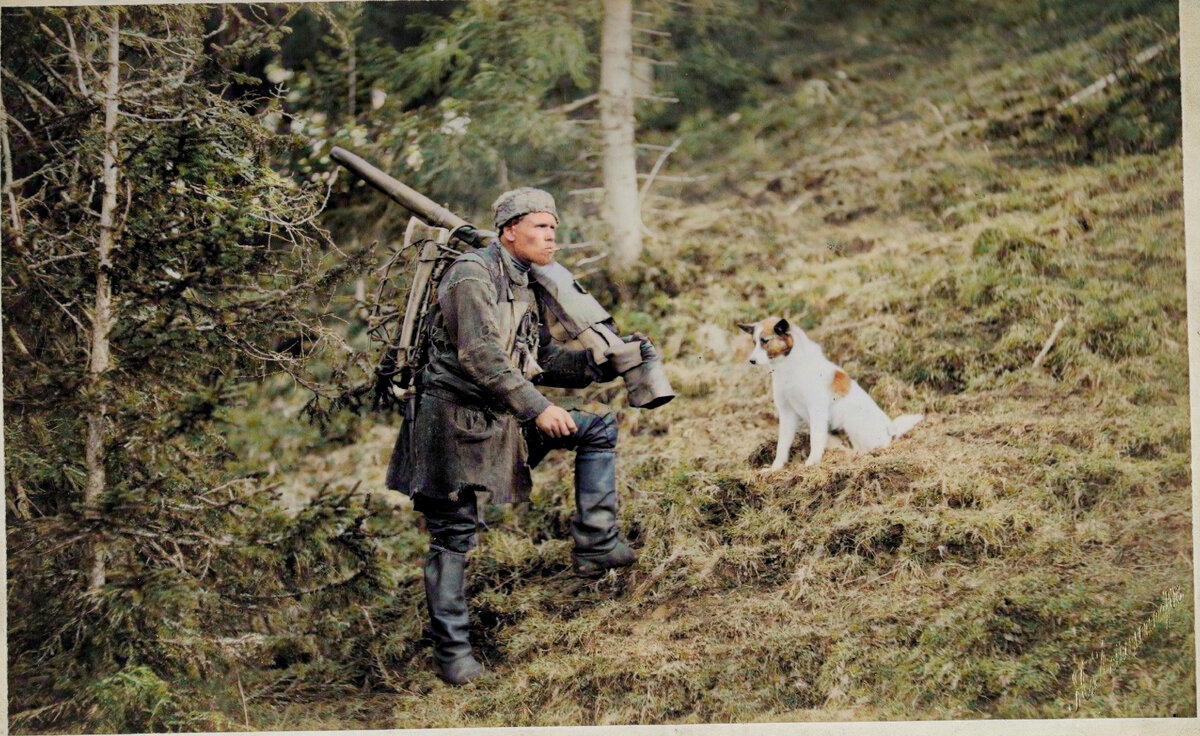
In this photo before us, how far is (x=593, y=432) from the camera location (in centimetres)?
553

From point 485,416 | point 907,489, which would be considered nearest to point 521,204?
point 485,416

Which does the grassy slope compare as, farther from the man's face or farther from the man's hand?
the man's face

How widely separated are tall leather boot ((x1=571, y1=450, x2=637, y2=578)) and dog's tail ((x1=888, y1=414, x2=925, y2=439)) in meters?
1.58

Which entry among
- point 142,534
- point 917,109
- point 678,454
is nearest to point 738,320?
point 678,454

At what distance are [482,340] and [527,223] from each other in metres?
0.66

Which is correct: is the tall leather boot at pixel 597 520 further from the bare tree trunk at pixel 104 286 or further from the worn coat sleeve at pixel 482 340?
the bare tree trunk at pixel 104 286

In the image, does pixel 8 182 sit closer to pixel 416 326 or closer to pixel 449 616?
pixel 416 326

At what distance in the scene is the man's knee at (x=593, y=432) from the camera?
18.1ft

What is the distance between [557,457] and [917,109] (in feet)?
13.8

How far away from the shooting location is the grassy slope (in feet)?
17.1

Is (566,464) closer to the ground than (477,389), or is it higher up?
closer to the ground

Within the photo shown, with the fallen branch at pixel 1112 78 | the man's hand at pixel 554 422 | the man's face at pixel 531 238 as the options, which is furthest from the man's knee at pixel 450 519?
the fallen branch at pixel 1112 78

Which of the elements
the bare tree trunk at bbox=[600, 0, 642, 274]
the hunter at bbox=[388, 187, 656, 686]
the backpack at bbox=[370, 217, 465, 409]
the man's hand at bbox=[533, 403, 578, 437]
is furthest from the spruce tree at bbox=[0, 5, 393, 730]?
the bare tree trunk at bbox=[600, 0, 642, 274]

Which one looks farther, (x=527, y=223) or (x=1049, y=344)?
(x=1049, y=344)
